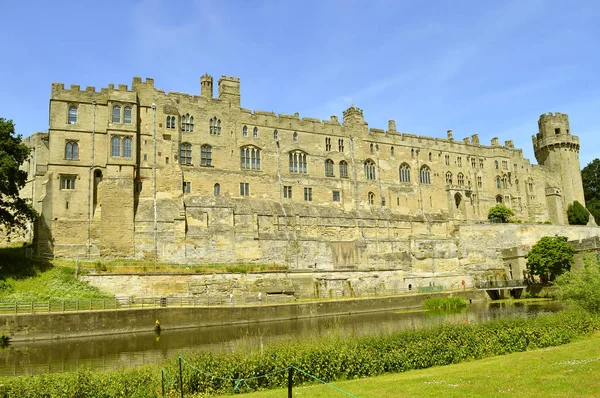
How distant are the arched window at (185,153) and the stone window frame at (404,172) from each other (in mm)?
27669

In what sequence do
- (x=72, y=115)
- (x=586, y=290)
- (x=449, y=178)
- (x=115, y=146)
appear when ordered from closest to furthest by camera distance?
(x=586, y=290), (x=72, y=115), (x=115, y=146), (x=449, y=178)

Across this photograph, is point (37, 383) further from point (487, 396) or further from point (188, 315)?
point (188, 315)

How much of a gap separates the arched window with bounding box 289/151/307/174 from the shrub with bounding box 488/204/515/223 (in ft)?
89.8

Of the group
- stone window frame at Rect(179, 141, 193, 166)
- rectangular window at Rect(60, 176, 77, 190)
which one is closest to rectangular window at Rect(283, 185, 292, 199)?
stone window frame at Rect(179, 141, 193, 166)

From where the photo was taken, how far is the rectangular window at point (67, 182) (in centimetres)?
4219

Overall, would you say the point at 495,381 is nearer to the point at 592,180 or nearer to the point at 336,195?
the point at 336,195

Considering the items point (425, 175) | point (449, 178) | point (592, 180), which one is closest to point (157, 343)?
point (425, 175)

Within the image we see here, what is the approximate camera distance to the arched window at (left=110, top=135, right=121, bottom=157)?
4375 cm

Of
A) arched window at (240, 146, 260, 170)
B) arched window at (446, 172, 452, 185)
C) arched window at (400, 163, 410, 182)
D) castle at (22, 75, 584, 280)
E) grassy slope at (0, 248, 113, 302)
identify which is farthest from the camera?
arched window at (446, 172, 452, 185)

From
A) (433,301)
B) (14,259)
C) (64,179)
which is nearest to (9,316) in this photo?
(14,259)

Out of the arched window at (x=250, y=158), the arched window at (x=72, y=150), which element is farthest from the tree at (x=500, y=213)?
the arched window at (x=72, y=150)

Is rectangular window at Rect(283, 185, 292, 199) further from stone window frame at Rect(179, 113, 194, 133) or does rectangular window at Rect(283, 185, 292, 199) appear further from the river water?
the river water

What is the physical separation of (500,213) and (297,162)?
28990 mm

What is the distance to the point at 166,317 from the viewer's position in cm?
3334
